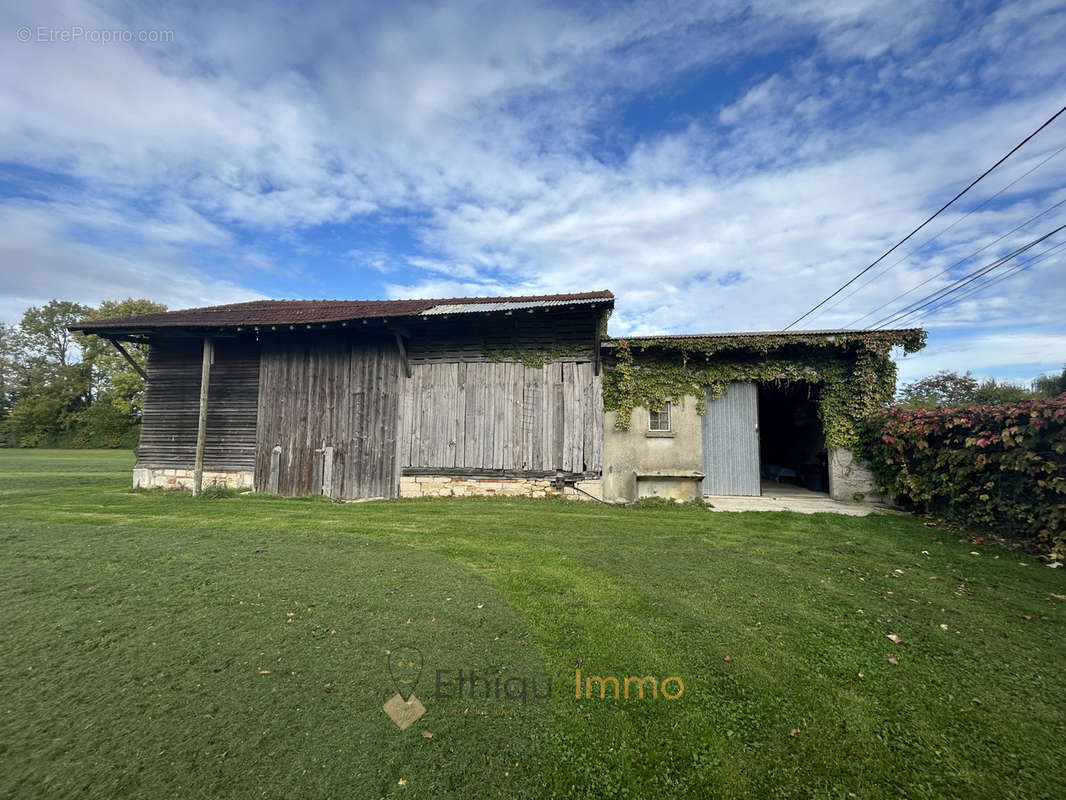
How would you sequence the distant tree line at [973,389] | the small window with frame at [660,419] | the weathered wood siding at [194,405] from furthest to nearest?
the distant tree line at [973,389], the weathered wood siding at [194,405], the small window with frame at [660,419]

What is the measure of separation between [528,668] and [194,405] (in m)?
11.7

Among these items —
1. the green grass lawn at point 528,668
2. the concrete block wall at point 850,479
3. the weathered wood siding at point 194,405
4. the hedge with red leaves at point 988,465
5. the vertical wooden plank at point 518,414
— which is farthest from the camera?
the weathered wood siding at point 194,405

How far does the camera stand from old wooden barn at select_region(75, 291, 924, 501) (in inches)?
358

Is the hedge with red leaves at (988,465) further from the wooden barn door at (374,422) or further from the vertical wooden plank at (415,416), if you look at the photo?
the wooden barn door at (374,422)

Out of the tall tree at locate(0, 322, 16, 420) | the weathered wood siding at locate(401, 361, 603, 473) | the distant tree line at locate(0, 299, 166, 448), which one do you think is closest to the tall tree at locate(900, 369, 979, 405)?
the weathered wood siding at locate(401, 361, 603, 473)

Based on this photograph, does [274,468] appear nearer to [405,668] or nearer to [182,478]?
[182,478]

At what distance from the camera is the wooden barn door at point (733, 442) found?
31.4ft

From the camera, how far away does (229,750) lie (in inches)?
76.9

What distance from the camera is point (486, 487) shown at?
941 cm

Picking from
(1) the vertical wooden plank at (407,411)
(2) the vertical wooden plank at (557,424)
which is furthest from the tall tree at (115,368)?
(2) the vertical wooden plank at (557,424)

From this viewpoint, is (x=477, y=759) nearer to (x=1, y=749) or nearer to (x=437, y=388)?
(x=1, y=749)

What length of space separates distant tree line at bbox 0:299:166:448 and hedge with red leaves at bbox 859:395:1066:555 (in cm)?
4402

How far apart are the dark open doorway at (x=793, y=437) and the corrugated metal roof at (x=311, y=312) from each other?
564 cm

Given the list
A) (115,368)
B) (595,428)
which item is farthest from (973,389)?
(115,368)
